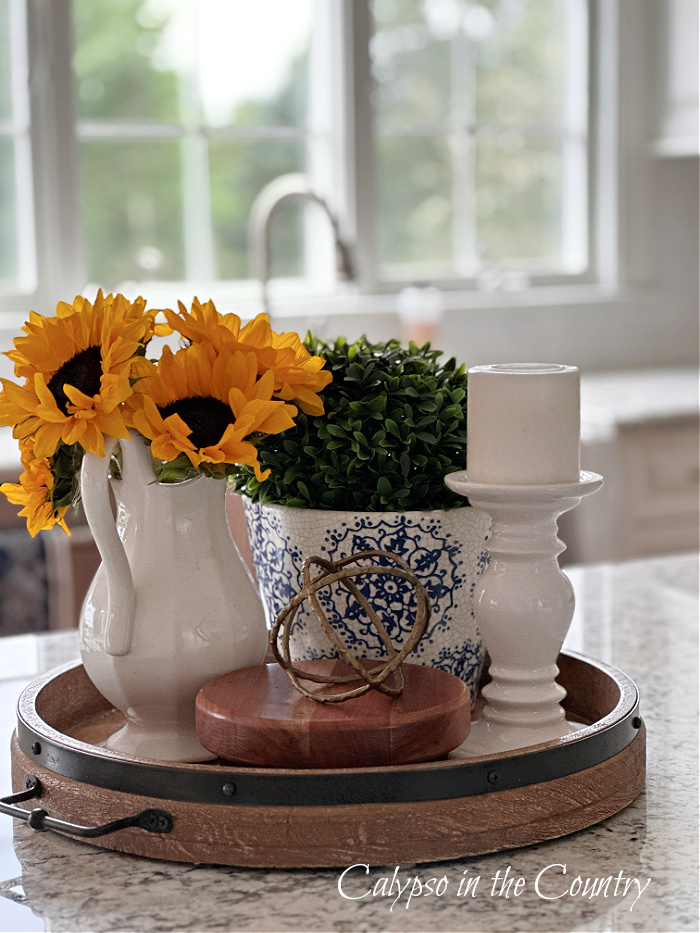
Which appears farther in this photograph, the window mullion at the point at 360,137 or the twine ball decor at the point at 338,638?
the window mullion at the point at 360,137

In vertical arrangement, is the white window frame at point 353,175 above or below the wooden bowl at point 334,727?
above

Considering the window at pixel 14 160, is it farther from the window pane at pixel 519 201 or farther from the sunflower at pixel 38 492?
the sunflower at pixel 38 492

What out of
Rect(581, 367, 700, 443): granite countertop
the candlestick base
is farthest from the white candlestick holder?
Rect(581, 367, 700, 443): granite countertop

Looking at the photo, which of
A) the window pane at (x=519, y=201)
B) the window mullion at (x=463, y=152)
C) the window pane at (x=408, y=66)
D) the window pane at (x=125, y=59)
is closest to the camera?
the window pane at (x=125, y=59)

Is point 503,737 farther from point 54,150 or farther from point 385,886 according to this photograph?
point 54,150

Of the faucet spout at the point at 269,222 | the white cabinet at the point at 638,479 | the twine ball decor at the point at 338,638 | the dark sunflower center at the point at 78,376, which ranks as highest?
the faucet spout at the point at 269,222

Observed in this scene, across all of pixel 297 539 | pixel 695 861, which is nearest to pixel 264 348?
pixel 297 539

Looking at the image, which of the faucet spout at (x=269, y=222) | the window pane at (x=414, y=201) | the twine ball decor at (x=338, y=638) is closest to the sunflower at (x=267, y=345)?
the twine ball decor at (x=338, y=638)

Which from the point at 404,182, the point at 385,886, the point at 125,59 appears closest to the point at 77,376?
the point at 385,886

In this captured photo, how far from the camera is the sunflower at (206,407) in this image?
676 millimetres

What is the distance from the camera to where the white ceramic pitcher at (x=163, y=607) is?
0.72 meters

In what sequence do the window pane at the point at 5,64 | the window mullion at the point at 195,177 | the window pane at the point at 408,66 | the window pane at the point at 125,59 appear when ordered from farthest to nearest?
the window pane at the point at 408,66 < the window mullion at the point at 195,177 < the window pane at the point at 125,59 < the window pane at the point at 5,64

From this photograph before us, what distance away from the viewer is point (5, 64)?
2.78 meters

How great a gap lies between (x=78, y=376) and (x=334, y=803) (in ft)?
0.95
